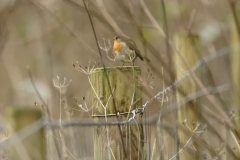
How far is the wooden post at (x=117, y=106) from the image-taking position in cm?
218

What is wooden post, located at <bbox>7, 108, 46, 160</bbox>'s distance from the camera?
1.90 meters

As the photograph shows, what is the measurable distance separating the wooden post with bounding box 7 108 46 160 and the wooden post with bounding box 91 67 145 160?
346 millimetres

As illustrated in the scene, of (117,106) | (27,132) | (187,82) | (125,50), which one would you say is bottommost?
(27,132)

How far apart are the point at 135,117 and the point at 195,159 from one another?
407mm

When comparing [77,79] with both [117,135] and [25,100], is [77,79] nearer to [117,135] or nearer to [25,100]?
[25,100]

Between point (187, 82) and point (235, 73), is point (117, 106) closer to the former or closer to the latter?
point (187, 82)

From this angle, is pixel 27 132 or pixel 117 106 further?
pixel 117 106

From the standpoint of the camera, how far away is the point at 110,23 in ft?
4.72

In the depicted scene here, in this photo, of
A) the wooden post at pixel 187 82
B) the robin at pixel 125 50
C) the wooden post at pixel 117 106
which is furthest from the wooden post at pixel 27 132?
the robin at pixel 125 50

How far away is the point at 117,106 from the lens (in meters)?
2.20

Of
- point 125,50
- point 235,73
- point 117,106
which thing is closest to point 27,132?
point 117,106

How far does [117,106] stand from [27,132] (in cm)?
46

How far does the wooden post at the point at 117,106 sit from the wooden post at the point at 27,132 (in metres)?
0.35

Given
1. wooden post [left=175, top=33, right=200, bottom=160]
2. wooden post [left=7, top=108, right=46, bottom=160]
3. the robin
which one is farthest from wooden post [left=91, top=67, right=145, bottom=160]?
the robin
